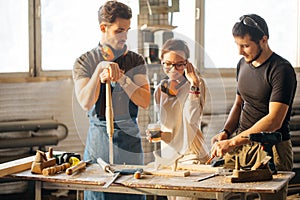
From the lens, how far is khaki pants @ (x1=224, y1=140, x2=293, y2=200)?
8.82 ft

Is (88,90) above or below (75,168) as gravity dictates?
above

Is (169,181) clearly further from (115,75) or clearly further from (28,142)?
(28,142)

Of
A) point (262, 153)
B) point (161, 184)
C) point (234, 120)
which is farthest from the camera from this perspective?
point (234, 120)

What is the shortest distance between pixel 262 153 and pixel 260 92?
0.42m

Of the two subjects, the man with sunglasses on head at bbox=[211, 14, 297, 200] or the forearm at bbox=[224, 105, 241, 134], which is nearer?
the man with sunglasses on head at bbox=[211, 14, 297, 200]

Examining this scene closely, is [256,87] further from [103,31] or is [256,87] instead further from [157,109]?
[103,31]

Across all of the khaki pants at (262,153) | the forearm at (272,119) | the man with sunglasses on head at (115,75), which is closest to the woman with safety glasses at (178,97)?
the man with sunglasses on head at (115,75)

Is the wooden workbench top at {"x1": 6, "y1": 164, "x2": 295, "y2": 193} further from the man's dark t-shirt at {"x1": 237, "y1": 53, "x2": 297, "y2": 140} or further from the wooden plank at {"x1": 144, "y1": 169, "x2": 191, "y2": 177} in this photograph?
the man's dark t-shirt at {"x1": 237, "y1": 53, "x2": 297, "y2": 140}

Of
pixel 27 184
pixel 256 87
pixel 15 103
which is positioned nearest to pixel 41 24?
pixel 15 103

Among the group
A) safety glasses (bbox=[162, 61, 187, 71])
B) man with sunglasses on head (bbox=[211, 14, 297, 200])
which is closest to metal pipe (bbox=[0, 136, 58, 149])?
man with sunglasses on head (bbox=[211, 14, 297, 200])

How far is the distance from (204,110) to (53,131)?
177cm

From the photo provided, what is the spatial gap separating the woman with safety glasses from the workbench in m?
0.19

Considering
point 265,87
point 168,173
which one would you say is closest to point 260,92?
point 265,87

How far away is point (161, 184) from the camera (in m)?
2.54
